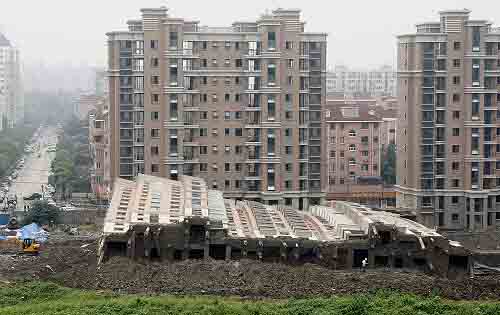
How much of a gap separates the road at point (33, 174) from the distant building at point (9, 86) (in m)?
4.82

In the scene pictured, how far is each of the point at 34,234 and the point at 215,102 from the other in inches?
251

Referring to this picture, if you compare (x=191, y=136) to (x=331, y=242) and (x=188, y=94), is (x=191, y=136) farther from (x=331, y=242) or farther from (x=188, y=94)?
(x=331, y=242)

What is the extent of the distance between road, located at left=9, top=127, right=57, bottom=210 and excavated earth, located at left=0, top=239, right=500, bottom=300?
1729cm

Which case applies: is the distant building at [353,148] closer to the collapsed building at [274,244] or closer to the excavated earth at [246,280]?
the collapsed building at [274,244]

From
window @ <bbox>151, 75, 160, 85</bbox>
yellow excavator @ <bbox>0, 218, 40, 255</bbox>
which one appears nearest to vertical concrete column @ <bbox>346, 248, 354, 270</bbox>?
yellow excavator @ <bbox>0, 218, 40, 255</bbox>

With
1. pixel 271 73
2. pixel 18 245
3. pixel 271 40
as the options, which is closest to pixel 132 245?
pixel 18 245

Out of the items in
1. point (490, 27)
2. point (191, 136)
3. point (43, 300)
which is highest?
point (490, 27)

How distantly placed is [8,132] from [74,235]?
146 ft

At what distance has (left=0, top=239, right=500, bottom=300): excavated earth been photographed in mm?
15898

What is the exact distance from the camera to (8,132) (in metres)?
66.9

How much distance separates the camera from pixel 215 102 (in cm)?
2641

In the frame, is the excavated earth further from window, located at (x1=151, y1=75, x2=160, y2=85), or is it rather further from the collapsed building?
window, located at (x1=151, y1=75, x2=160, y2=85)

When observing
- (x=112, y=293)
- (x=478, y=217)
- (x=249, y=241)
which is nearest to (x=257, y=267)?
(x=249, y=241)

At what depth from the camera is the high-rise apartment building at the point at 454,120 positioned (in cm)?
2703
